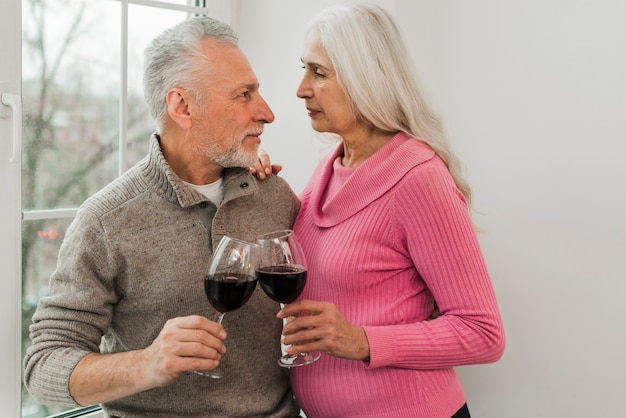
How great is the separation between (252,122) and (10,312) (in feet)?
2.98

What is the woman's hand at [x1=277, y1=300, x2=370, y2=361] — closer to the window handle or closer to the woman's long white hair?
the woman's long white hair

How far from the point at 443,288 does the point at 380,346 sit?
21 cm

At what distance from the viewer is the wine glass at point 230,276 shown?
1.22 metres

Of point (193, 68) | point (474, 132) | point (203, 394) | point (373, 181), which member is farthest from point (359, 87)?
point (203, 394)

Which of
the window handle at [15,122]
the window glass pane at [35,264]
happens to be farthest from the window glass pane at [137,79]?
the window handle at [15,122]

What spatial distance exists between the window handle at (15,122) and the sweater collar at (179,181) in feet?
1.38

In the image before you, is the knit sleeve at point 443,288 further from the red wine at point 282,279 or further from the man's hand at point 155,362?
the man's hand at point 155,362

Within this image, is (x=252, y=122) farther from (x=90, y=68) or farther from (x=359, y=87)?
(x=90, y=68)

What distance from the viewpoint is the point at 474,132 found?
2199 mm

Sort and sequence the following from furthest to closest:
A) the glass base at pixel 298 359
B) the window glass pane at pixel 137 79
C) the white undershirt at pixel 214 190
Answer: the window glass pane at pixel 137 79, the white undershirt at pixel 214 190, the glass base at pixel 298 359

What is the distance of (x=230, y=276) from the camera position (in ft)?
4.03

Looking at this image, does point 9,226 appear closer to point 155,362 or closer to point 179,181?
point 179,181

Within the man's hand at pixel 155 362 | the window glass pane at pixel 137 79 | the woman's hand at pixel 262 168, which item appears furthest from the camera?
the window glass pane at pixel 137 79

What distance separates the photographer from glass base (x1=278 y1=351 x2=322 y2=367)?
1398 millimetres
